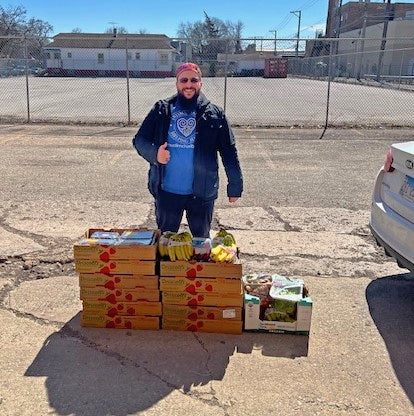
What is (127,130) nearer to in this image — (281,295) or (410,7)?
(281,295)

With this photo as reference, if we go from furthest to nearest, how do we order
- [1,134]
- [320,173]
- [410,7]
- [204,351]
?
[410,7], [1,134], [320,173], [204,351]

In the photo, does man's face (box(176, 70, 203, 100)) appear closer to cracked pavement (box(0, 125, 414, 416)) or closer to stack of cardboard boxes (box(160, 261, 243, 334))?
stack of cardboard boxes (box(160, 261, 243, 334))

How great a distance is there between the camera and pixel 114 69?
59.8 meters

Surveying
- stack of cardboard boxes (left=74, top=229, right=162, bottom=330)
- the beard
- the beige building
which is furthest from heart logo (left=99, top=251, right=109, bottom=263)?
the beige building

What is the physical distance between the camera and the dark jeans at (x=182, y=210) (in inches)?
143

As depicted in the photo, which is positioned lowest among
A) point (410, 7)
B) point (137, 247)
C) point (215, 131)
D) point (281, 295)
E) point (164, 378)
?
point (164, 378)

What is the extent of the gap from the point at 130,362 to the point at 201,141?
157 cm

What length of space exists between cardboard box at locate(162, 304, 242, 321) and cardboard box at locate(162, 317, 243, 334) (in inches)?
1.2

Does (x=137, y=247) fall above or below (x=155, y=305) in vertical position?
above

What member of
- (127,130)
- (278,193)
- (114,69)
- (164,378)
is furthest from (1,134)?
(114,69)

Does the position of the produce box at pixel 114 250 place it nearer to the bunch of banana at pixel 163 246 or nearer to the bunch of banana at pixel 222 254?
the bunch of banana at pixel 163 246

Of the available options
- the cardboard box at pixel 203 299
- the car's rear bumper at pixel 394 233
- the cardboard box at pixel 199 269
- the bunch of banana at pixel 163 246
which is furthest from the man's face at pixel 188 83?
the car's rear bumper at pixel 394 233

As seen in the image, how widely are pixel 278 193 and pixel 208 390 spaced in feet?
14.5

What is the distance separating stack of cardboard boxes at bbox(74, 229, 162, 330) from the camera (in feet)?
10.4
